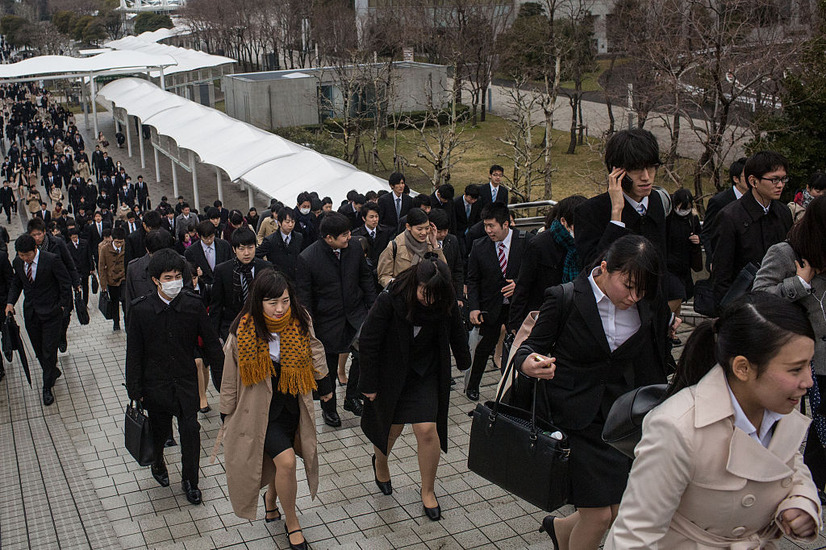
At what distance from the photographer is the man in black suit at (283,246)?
939 centimetres

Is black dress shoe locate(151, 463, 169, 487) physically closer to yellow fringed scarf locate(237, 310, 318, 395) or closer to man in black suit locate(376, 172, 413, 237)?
yellow fringed scarf locate(237, 310, 318, 395)

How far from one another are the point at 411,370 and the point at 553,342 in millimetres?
1568

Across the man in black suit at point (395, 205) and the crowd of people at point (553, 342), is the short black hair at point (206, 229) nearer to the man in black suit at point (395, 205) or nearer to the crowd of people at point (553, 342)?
the crowd of people at point (553, 342)

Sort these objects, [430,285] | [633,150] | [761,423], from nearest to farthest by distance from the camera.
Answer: [761,423], [633,150], [430,285]

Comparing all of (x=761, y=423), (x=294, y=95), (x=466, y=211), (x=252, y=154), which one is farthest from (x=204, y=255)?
(x=294, y=95)

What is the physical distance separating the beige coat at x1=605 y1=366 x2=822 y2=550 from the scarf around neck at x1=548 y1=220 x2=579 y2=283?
3549 millimetres

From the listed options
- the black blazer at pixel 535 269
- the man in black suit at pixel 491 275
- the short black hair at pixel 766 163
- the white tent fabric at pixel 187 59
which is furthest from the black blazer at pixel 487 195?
the white tent fabric at pixel 187 59

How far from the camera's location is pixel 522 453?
14.5 ft

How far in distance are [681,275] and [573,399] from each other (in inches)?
168

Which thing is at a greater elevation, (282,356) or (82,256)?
(282,356)

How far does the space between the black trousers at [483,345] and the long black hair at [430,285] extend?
91.6 inches

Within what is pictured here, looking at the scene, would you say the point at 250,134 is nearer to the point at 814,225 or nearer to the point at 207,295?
the point at 207,295

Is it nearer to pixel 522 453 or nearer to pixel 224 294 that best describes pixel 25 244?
pixel 224 294

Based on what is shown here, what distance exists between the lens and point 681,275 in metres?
8.26
